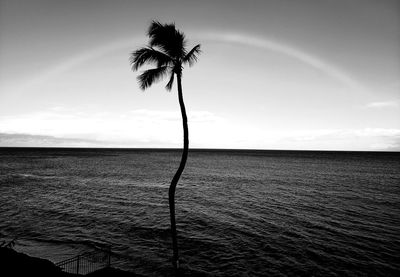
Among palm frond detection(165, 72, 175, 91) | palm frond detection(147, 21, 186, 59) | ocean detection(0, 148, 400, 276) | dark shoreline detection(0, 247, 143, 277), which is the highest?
palm frond detection(147, 21, 186, 59)

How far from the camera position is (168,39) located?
39.9ft

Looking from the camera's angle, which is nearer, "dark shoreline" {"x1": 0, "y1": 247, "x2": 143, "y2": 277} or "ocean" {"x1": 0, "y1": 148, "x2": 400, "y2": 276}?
"dark shoreline" {"x1": 0, "y1": 247, "x2": 143, "y2": 277}

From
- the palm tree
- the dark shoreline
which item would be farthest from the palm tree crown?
the dark shoreline

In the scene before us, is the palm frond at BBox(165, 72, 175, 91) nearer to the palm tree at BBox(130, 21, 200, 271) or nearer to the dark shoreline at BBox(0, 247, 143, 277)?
the palm tree at BBox(130, 21, 200, 271)

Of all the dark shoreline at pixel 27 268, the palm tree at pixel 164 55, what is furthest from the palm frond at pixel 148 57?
the dark shoreline at pixel 27 268

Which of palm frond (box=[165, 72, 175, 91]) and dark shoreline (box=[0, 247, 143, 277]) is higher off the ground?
palm frond (box=[165, 72, 175, 91])

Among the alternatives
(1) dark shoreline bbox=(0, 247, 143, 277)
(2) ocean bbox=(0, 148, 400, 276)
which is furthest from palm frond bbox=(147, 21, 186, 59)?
(2) ocean bbox=(0, 148, 400, 276)

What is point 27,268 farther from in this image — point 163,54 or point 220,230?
point 220,230

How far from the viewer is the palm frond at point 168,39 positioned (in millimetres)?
12047

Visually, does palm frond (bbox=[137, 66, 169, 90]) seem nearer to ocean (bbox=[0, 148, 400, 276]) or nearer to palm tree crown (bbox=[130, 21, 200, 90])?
palm tree crown (bbox=[130, 21, 200, 90])

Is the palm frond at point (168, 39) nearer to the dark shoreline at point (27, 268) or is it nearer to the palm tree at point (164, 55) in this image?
the palm tree at point (164, 55)

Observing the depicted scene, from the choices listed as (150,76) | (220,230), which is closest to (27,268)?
(150,76)

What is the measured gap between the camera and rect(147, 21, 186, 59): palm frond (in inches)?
474

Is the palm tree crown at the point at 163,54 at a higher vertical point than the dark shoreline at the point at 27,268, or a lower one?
higher
